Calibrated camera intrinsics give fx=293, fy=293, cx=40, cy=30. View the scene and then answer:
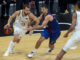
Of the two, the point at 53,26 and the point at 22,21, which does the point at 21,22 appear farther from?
the point at 53,26

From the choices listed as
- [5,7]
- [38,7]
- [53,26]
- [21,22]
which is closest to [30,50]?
[21,22]

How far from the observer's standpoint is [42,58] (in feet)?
24.8

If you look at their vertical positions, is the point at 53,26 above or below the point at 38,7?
above

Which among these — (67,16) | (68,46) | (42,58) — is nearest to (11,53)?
(42,58)

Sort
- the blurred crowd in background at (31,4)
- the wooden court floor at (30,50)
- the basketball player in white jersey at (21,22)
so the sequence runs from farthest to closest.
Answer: the blurred crowd in background at (31,4) → the basketball player in white jersey at (21,22) → the wooden court floor at (30,50)

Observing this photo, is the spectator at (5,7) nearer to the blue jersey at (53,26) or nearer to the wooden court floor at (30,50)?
the wooden court floor at (30,50)

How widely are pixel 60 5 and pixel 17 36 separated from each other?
910 centimetres

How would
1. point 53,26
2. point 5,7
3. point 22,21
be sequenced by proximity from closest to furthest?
point 53,26 < point 22,21 < point 5,7

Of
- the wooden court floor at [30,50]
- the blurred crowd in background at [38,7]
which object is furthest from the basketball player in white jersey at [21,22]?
the blurred crowd in background at [38,7]

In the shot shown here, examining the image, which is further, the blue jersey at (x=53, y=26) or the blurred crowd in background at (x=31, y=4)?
the blurred crowd in background at (x=31, y=4)

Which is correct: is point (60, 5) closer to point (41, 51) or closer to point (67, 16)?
point (67, 16)

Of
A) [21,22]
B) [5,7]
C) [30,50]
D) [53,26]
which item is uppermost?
[21,22]

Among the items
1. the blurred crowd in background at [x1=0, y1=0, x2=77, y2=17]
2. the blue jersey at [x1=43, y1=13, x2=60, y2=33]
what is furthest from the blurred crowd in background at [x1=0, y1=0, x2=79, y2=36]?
the blue jersey at [x1=43, y1=13, x2=60, y2=33]

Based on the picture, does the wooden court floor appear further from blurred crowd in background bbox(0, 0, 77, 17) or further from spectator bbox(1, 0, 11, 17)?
spectator bbox(1, 0, 11, 17)
